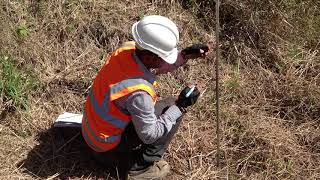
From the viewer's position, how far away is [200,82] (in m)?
3.68

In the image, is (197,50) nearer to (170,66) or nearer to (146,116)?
(170,66)

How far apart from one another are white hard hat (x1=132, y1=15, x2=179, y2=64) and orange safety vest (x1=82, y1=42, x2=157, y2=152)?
0.46 feet

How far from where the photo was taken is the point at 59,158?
3188 mm

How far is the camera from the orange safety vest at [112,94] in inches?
101

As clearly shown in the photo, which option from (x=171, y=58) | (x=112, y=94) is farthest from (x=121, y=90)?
(x=171, y=58)

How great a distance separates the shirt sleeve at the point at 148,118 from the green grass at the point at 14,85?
3.57ft

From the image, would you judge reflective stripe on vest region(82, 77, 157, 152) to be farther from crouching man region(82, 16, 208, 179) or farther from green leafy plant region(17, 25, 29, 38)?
green leafy plant region(17, 25, 29, 38)

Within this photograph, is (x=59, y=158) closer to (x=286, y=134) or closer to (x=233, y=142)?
(x=233, y=142)

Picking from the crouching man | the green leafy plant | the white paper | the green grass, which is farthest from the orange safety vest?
the green leafy plant

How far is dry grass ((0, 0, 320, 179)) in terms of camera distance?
316cm

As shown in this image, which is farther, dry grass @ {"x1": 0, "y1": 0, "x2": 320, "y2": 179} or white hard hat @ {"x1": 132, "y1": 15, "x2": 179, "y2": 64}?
dry grass @ {"x1": 0, "y1": 0, "x2": 320, "y2": 179}

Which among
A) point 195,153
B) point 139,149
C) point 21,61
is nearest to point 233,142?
point 195,153

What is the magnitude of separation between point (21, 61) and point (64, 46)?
334 millimetres

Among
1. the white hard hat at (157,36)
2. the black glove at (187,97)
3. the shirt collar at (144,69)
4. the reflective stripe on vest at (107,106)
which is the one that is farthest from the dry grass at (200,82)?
the white hard hat at (157,36)
